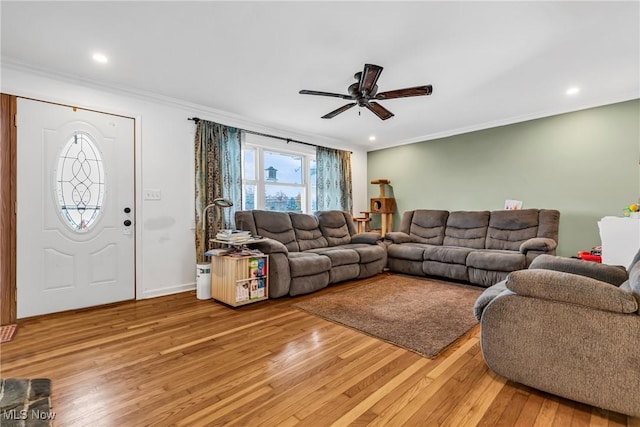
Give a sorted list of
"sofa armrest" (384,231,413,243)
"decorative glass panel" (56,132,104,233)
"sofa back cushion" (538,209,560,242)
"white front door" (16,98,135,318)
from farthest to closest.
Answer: "sofa armrest" (384,231,413,243) → "sofa back cushion" (538,209,560,242) → "decorative glass panel" (56,132,104,233) → "white front door" (16,98,135,318)

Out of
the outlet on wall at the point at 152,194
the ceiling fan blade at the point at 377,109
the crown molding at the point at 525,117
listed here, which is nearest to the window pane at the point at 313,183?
the crown molding at the point at 525,117

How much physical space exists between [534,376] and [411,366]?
26.0 inches

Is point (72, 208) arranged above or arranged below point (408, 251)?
above

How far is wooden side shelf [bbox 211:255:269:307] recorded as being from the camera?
3184 mm

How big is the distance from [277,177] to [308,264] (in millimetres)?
2012

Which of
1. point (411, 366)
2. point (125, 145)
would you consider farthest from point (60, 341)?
point (411, 366)

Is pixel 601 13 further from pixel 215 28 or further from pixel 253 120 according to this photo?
pixel 253 120

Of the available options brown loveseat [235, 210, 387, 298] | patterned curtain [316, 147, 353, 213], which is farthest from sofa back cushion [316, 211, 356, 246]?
patterned curtain [316, 147, 353, 213]

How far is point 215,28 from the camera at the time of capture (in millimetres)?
2322

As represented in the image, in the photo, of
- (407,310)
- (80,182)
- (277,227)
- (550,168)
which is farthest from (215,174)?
(550,168)

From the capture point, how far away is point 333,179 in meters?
5.84

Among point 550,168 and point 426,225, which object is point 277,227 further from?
point 550,168

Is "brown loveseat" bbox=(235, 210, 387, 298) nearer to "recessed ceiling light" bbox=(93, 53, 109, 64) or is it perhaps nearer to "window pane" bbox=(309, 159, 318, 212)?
"window pane" bbox=(309, 159, 318, 212)

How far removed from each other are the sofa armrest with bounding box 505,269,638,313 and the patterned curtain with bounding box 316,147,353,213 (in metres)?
4.12
